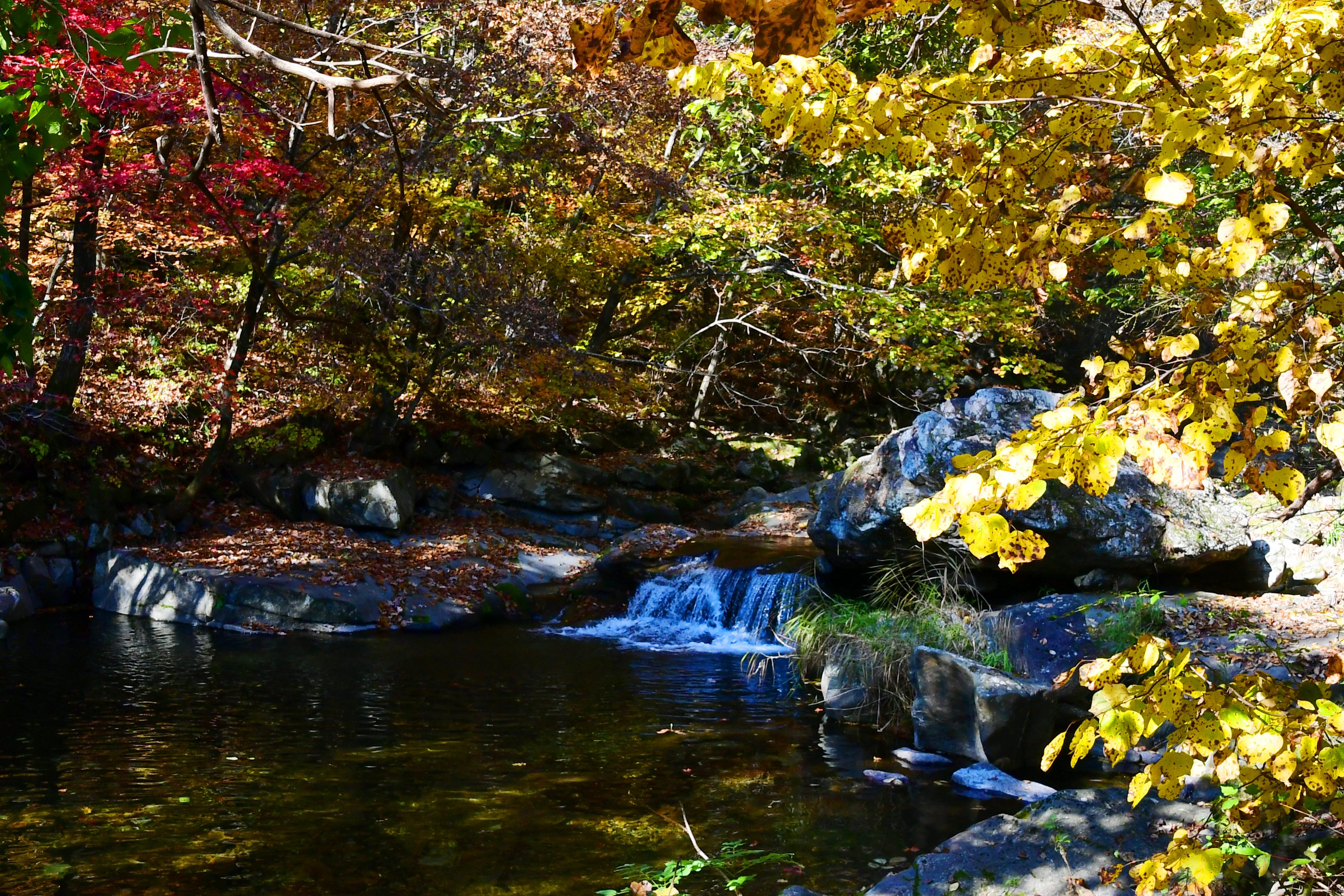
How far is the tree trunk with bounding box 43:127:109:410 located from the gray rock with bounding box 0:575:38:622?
1.94 meters

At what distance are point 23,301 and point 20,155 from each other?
1.27 feet

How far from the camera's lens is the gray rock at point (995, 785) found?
577cm

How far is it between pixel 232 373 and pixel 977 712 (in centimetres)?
947

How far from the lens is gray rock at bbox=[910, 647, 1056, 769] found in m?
6.30

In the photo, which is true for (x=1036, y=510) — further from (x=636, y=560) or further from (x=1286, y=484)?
(x=1286, y=484)

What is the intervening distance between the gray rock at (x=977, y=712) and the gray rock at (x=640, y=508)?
30.9ft

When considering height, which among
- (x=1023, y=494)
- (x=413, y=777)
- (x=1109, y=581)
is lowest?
(x=413, y=777)

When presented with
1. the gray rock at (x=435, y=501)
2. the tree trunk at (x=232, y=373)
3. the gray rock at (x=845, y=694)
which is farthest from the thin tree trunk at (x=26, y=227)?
the gray rock at (x=845, y=694)

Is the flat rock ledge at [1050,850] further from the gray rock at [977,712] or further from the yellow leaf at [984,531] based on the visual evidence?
the yellow leaf at [984,531]

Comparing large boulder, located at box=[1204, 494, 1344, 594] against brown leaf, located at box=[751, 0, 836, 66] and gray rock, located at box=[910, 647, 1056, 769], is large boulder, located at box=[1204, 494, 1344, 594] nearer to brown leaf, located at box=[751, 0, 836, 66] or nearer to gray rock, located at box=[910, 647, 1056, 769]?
gray rock, located at box=[910, 647, 1056, 769]

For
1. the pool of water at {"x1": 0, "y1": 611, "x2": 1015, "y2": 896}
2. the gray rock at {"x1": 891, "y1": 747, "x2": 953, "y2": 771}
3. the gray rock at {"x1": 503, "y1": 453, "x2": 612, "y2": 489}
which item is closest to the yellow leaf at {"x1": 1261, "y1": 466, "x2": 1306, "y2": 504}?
the pool of water at {"x1": 0, "y1": 611, "x2": 1015, "y2": 896}

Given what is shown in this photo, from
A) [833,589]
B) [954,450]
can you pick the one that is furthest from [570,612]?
[954,450]

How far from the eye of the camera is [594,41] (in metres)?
1.79

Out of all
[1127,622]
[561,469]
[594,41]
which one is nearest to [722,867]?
[594,41]
